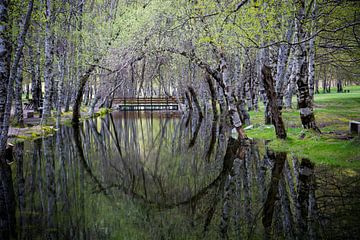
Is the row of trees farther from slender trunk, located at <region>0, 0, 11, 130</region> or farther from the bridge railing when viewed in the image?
the bridge railing

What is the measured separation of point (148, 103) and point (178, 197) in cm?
5687

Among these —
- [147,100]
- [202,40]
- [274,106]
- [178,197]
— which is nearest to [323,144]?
[274,106]

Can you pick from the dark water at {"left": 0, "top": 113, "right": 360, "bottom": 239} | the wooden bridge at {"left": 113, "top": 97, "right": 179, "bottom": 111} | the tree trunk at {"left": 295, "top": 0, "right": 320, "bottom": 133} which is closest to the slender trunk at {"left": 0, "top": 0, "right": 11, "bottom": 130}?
the dark water at {"left": 0, "top": 113, "right": 360, "bottom": 239}

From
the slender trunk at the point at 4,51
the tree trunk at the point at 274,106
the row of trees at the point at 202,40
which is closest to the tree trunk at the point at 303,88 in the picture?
the row of trees at the point at 202,40

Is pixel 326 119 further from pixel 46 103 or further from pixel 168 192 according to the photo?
pixel 46 103

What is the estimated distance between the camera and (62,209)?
356 inches

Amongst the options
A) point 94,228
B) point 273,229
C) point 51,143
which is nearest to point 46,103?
point 51,143

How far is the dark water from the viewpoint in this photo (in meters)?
7.46

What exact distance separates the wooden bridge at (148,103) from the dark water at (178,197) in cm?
4751

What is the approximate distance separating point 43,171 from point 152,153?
245 inches

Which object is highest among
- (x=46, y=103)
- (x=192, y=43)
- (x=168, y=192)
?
(x=192, y=43)

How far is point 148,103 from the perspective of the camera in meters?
66.9

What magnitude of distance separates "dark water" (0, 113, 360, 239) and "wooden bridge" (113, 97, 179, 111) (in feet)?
156

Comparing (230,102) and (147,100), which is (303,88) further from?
(147,100)
